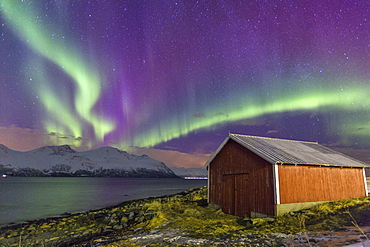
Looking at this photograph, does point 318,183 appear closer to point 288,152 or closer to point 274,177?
point 288,152

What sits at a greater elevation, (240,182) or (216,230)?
(240,182)

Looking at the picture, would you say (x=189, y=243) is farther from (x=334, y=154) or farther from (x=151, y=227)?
(x=334, y=154)

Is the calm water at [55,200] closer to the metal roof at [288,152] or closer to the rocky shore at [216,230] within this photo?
the rocky shore at [216,230]

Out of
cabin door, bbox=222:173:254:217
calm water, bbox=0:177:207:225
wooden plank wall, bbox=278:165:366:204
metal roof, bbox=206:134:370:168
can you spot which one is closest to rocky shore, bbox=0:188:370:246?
cabin door, bbox=222:173:254:217

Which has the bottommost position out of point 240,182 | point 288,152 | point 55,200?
point 55,200

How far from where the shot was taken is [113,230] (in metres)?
18.1

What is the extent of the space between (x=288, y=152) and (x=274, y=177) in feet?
13.3

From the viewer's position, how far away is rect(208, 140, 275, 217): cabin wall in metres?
17.2

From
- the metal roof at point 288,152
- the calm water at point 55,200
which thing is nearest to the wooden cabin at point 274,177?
the metal roof at point 288,152

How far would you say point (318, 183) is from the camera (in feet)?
62.1

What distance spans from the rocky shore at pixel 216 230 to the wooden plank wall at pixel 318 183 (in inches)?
34.4

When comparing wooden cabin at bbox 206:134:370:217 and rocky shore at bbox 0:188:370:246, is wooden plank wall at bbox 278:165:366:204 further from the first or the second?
rocky shore at bbox 0:188:370:246

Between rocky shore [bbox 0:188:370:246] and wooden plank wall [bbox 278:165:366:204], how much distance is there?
0.87m

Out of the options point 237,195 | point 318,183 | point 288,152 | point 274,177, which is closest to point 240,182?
point 237,195
